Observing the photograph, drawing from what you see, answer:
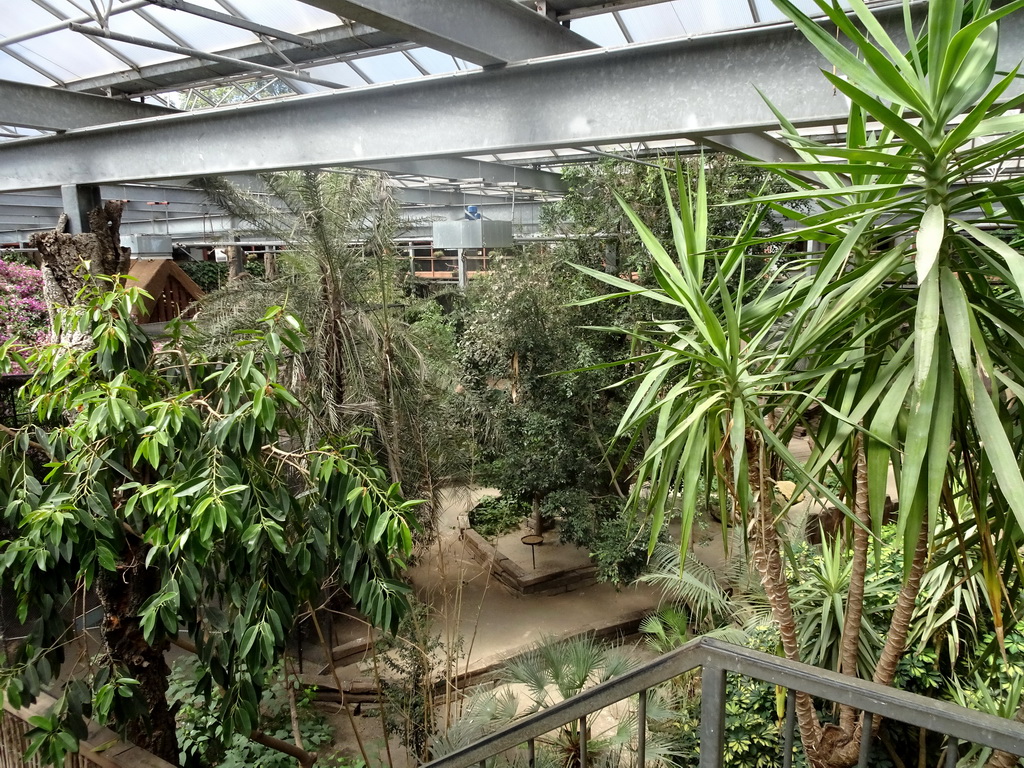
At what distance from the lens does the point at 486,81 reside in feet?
8.51

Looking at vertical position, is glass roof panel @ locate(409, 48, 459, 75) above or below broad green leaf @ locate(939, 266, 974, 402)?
above

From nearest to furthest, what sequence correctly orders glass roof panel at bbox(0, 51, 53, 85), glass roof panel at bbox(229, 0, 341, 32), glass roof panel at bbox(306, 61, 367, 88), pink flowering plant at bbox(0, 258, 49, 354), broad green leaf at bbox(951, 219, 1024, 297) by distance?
broad green leaf at bbox(951, 219, 1024, 297), glass roof panel at bbox(229, 0, 341, 32), glass roof panel at bbox(0, 51, 53, 85), glass roof panel at bbox(306, 61, 367, 88), pink flowering plant at bbox(0, 258, 49, 354)

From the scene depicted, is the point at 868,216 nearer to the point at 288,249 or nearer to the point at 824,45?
the point at 824,45

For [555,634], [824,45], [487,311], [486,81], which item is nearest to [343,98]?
[486,81]

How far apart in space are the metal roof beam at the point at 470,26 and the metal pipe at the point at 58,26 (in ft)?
3.85

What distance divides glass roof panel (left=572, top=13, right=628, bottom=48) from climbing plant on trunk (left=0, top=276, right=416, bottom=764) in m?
1.82

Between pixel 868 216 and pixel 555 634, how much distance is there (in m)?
5.36

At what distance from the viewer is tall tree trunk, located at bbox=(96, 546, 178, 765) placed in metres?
2.67

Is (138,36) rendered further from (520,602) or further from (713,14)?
(520,602)

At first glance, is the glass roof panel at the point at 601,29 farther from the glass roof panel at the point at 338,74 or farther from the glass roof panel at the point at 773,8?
the glass roof panel at the point at 338,74

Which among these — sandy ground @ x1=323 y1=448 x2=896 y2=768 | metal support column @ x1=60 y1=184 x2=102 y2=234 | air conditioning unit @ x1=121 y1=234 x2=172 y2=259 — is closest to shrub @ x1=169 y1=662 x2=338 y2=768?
sandy ground @ x1=323 y1=448 x2=896 y2=768

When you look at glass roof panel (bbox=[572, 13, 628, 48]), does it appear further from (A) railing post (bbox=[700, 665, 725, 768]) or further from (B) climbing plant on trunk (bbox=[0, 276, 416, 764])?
(A) railing post (bbox=[700, 665, 725, 768])

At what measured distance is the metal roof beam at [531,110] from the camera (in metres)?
2.12

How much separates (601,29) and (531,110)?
0.85 meters
